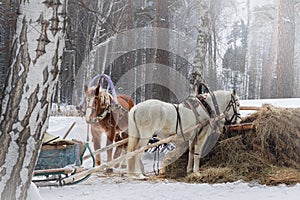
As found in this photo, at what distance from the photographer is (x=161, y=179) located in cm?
639

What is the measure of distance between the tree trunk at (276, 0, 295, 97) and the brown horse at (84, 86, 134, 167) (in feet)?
21.4

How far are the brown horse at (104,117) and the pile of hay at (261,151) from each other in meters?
1.87

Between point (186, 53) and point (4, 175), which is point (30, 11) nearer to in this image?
point (4, 175)

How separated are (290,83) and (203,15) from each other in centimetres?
468

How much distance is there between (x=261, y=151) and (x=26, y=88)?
4.55 meters

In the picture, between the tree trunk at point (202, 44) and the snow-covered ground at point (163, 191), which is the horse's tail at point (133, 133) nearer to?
the snow-covered ground at point (163, 191)

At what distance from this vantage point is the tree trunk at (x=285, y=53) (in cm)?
1257

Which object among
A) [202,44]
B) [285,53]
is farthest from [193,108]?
[285,53]

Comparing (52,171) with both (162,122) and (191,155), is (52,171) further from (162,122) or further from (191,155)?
(191,155)

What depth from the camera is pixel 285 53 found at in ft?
41.5

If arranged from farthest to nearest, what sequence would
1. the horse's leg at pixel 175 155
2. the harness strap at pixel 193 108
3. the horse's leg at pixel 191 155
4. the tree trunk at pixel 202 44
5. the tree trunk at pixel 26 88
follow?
the tree trunk at pixel 202 44 → the horse's leg at pixel 175 155 → the horse's leg at pixel 191 155 → the harness strap at pixel 193 108 → the tree trunk at pixel 26 88

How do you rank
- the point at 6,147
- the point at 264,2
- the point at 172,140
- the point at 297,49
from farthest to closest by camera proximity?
the point at 297,49
the point at 264,2
the point at 172,140
the point at 6,147

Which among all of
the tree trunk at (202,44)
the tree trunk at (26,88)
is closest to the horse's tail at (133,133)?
the tree trunk at (202,44)

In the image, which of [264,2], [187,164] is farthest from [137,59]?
[187,164]
